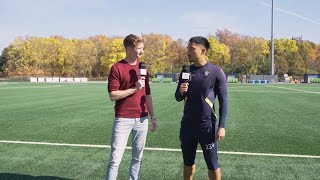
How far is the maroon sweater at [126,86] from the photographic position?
4527 millimetres

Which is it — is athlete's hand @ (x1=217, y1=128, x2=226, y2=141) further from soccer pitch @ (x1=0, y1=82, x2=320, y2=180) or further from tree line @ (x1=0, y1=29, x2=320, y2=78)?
tree line @ (x1=0, y1=29, x2=320, y2=78)

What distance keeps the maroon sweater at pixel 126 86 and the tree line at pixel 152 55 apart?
3052 inches

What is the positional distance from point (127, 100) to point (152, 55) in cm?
8412

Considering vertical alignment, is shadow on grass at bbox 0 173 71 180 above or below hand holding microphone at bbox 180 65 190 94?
below

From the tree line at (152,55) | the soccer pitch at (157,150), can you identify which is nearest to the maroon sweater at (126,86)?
the soccer pitch at (157,150)

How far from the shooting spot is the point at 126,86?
15.1 ft

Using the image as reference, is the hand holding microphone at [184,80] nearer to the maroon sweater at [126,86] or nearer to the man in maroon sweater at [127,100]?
the man in maroon sweater at [127,100]

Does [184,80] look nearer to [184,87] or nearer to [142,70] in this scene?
[184,87]

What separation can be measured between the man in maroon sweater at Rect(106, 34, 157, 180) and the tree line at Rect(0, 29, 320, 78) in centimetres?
7747

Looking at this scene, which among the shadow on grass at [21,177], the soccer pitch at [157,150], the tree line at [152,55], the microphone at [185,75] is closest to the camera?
the microphone at [185,75]

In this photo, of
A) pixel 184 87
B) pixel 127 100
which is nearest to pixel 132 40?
pixel 127 100

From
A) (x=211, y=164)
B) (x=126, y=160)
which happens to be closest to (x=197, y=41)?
(x=211, y=164)

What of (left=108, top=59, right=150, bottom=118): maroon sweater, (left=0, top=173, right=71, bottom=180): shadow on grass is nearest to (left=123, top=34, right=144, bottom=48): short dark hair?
(left=108, top=59, right=150, bottom=118): maroon sweater

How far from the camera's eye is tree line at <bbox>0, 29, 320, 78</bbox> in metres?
84.8
